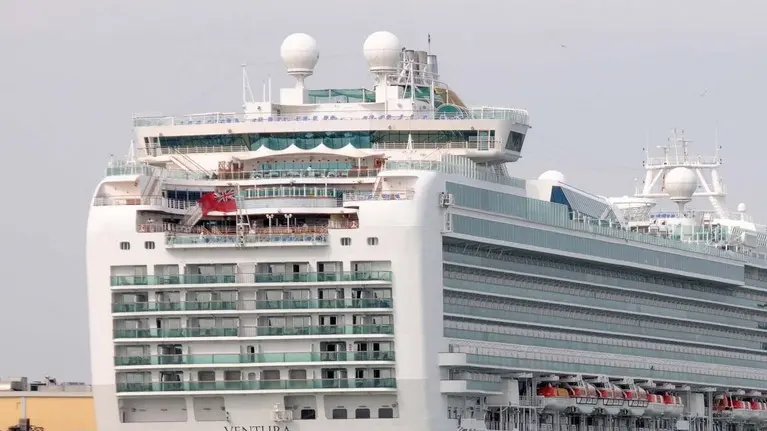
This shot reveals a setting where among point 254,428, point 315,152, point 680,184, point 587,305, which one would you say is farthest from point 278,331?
point 680,184

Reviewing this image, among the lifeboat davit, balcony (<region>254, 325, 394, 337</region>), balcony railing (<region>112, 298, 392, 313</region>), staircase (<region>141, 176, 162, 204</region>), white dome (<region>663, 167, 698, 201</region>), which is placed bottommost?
the lifeboat davit

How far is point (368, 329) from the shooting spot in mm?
97188

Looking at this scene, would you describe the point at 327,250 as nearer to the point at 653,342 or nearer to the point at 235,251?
the point at 235,251

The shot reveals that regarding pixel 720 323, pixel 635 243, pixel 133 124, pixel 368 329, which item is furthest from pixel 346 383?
pixel 720 323

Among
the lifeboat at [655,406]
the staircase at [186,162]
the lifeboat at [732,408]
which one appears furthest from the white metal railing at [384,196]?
the lifeboat at [732,408]

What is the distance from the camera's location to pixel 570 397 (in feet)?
360

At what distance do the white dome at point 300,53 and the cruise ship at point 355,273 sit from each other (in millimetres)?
100

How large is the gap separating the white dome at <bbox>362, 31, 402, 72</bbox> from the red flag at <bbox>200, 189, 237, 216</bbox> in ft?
39.3

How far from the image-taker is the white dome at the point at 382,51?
10856 centimetres

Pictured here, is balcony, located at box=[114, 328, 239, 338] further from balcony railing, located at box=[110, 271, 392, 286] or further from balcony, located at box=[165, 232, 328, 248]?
balcony, located at box=[165, 232, 328, 248]

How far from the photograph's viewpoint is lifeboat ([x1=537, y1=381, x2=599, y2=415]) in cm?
10846

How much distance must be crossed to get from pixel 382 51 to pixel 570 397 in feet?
53.0

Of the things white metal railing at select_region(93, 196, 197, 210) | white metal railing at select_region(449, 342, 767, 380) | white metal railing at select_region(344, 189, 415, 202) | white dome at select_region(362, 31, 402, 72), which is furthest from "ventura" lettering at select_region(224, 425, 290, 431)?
white dome at select_region(362, 31, 402, 72)

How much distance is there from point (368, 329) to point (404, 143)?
36.7 feet
